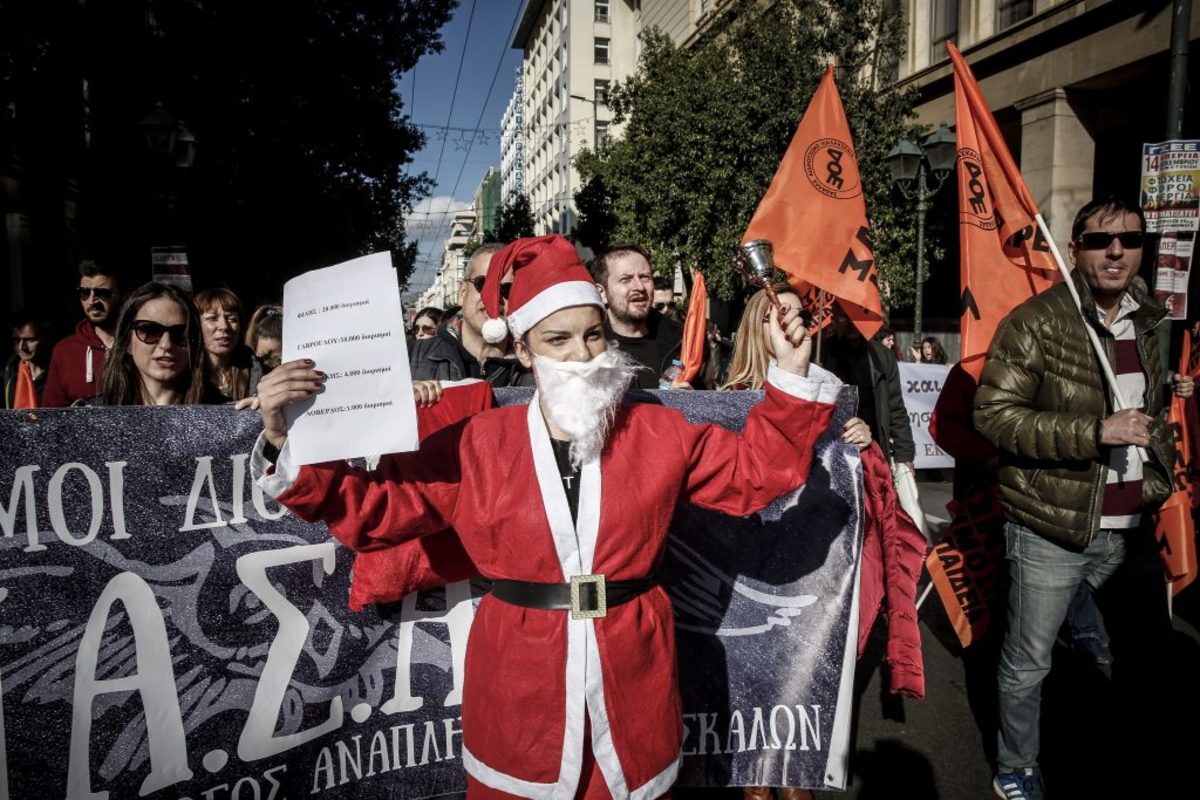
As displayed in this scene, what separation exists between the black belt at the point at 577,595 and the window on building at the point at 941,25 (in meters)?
16.1

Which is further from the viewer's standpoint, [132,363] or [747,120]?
[747,120]

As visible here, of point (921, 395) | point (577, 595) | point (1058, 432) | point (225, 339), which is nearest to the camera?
point (577, 595)

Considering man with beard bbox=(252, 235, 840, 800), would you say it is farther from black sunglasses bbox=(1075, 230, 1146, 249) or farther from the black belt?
black sunglasses bbox=(1075, 230, 1146, 249)

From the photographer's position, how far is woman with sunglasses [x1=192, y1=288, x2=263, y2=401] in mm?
3887

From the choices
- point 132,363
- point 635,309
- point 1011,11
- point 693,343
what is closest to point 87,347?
point 132,363

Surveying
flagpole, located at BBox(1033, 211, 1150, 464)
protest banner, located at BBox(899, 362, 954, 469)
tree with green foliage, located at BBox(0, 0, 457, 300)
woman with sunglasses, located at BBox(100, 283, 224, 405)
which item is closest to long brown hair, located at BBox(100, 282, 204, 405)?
woman with sunglasses, located at BBox(100, 283, 224, 405)

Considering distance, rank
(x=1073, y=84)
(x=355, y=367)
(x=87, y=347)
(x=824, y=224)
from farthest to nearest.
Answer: (x=1073, y=84), (x=87, y=347), (x=824, y=224), (x=355, y=367)

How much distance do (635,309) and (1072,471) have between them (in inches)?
85.1

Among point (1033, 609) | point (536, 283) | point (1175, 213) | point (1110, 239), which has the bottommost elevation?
point (1033, 609)

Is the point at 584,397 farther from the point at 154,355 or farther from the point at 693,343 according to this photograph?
the point at 693,343

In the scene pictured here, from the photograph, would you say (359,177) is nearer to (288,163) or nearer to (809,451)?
(288,163)

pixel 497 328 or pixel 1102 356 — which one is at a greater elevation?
pixel 497 328

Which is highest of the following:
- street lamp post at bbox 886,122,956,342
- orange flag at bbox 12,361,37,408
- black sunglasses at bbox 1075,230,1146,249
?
street lamp post at bbox 886,122,956,342

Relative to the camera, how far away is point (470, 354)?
4191 millimetres
